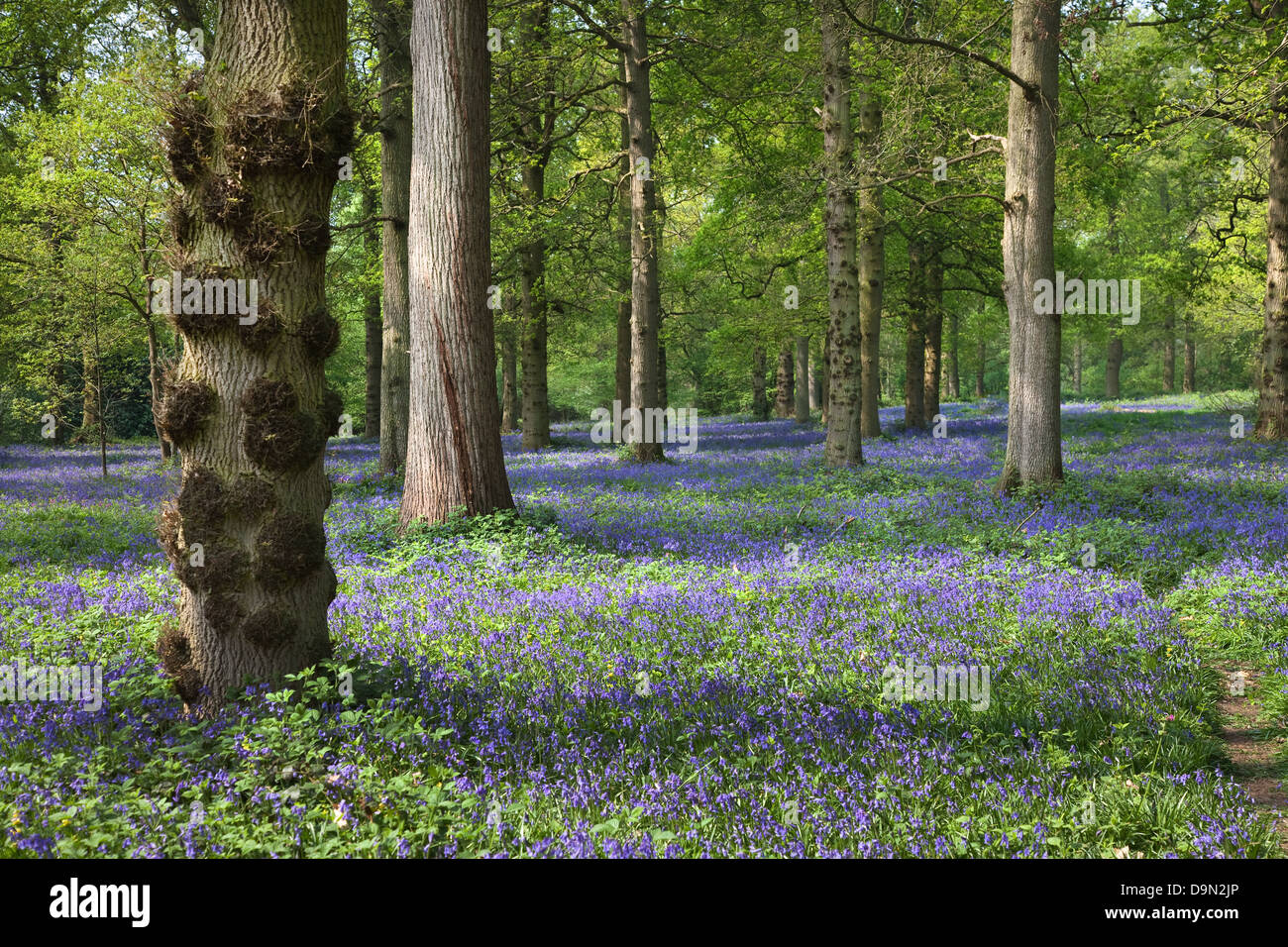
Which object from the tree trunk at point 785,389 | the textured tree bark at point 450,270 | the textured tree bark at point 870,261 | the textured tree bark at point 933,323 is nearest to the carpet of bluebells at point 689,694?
the textured tree bark at point 450,270

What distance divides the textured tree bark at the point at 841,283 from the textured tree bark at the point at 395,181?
8115 millimetres

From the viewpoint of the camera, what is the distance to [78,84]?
23.5 metres

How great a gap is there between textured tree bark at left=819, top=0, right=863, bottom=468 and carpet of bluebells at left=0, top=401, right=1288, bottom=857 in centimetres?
531

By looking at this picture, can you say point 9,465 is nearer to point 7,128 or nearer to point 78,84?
point 78,84

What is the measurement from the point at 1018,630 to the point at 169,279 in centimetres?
623

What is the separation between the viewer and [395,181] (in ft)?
49.2

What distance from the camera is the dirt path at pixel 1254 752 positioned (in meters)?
3.91

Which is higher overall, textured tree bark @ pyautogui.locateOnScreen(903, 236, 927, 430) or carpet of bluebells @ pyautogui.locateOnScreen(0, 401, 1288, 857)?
textured tree bark @ pyautogui.locateOnScreen(903, 236, 927, 430)

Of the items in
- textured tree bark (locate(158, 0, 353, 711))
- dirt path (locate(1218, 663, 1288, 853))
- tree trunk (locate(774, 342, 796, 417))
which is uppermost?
tree trunk (locate(774, 342, 796, 417))

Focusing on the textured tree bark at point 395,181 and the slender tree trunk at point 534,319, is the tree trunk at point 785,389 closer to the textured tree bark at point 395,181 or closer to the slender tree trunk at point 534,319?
the slender tree trunk at point 534,319

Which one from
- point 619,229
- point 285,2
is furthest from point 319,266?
point 619,229

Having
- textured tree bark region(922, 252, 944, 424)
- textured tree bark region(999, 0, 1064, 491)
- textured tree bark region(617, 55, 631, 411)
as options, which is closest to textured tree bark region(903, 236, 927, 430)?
textured tree bark region(922, 252, 944, 424)

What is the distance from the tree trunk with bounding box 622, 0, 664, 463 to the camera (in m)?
17.4

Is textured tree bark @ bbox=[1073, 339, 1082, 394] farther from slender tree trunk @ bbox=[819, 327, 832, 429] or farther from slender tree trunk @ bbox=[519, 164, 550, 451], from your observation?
slender tree trunk @ bbox=[519, 164, 550, 451]
